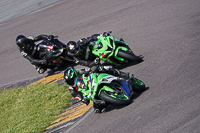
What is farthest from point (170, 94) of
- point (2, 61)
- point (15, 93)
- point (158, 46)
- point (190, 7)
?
point (2, 61)

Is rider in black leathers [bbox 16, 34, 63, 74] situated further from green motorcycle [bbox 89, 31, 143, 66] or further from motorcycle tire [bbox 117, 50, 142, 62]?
motorcycle tire [bbox 117, 50, 142, 62]

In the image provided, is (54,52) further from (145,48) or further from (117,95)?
(117,95)

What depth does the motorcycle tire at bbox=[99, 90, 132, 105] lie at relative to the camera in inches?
285

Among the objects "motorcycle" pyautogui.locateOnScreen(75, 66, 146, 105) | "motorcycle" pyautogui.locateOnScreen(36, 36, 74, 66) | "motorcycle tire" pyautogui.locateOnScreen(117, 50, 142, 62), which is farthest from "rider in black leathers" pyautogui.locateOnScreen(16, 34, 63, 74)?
"motorcycle" pyautogui.locateOnScreen(75, 66, 146, 105)

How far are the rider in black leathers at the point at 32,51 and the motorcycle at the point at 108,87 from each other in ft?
12.9

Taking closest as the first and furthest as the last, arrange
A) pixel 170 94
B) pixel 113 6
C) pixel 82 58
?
pixel 170 94, pixel 82 58, pixel 113 6

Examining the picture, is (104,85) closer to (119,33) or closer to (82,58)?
(82,58)

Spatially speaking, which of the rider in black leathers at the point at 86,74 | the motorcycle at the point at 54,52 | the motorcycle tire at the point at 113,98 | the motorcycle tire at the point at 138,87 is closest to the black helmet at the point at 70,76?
the rider in black leathers at the point at 86,74

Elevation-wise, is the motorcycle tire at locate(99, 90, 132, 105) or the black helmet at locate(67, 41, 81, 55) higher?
the black helmet at locate(67, 41, 81, 55)

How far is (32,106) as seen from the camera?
10.4 meters

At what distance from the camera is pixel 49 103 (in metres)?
10.1

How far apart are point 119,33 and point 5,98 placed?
5.20 m

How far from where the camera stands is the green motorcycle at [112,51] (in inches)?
371

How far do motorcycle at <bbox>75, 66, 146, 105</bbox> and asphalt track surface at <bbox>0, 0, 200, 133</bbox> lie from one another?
10.9 inches
